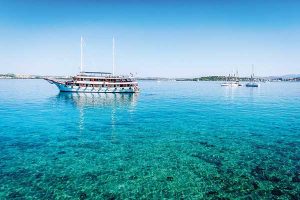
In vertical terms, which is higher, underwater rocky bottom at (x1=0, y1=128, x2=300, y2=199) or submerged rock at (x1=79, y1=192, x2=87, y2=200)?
underwater rocky bottom at (x1=0, y1=128, x2=300, y2=199)

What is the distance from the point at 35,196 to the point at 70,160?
5.29 metres

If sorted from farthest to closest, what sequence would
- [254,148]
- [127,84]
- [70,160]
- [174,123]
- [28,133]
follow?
[127,84]
[174,123]
[28,133]
[254,148]
[70,160]

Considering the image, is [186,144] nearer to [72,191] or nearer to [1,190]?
[72,191]

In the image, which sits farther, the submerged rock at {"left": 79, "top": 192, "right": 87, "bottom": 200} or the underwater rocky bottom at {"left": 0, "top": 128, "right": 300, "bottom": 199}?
the underwater rocky bottom at {"left": 0, "top": 128, "right": 300, "bottom": 199}

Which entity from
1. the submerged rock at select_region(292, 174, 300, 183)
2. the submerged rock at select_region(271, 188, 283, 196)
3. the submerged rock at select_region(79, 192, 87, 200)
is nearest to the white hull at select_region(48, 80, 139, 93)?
the submerged rock at select_region(79, 192, 87, 200)

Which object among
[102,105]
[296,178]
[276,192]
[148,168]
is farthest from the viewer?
[102,105]

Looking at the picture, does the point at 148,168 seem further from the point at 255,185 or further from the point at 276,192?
the point at 276,192

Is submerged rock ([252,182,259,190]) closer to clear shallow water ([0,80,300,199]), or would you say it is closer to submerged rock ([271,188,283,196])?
clear shallow water ([0,80,300,199])

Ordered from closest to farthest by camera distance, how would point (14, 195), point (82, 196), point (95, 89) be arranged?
point (14, 195) → point (82, 196) → point (95, 89)

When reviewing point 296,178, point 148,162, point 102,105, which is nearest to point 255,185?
point 296,178

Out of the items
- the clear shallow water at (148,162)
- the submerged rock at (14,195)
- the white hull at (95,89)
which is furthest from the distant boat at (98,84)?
the submerged rock at (14,195)

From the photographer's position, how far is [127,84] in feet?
275

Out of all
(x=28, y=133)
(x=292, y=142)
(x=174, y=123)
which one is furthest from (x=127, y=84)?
(x=292, y=142)

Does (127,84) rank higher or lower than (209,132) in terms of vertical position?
higher
